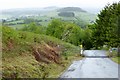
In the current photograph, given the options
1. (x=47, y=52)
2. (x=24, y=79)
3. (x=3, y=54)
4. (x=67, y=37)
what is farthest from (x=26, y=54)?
(x=67, y=37)

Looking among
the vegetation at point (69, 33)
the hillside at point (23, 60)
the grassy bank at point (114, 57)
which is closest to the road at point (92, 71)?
the hillside at point (23, 60)

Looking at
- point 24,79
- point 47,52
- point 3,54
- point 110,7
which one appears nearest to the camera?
point 24,79

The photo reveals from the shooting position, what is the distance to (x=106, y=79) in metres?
18.0

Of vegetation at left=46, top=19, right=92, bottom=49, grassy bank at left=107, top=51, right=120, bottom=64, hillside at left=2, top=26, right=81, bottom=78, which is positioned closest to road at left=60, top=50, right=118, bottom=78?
hillside at left=2, top=26, right=81, bottom=78

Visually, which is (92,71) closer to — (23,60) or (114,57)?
(23,60)

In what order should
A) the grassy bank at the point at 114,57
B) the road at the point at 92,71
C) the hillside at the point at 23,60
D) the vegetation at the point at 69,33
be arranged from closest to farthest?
the hillside at the point at 23,60 → the road at the point at 92,71 → the grassy bank at the point at 114,57 → the vegetation at the point at 69,33

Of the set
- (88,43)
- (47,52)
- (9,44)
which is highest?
(9,44)

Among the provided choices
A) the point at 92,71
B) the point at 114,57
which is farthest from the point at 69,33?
the point at 92,71

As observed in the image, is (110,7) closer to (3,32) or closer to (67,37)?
(67,37)

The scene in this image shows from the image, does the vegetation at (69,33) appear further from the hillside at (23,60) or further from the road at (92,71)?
the hillside at (23,60)

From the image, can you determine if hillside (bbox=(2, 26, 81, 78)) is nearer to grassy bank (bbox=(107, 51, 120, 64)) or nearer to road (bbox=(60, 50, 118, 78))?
road (bbox=(60, 50, 118, 78))

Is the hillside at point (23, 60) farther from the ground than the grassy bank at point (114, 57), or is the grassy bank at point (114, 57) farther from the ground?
the hillside at point (23, 60)

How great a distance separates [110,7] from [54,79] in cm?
4891

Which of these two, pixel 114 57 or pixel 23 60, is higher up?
pixel 23 60
